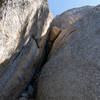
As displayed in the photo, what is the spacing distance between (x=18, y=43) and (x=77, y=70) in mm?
1794

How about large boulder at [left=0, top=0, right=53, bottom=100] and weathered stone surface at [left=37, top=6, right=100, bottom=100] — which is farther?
large boulder at [left=0, top=0, right=53, bottom=100]

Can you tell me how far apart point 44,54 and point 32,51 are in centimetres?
117

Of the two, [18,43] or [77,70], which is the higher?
[18,43]

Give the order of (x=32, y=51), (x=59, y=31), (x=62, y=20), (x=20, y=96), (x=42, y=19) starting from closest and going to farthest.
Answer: (x=20, y=96), (x=32, y=51), (x=42, y=19), (x=59, y=31), (x=62, y=20)

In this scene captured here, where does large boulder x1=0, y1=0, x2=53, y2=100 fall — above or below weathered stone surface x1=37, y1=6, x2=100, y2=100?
above

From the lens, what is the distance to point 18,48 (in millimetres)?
4312

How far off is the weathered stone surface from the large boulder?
660mm

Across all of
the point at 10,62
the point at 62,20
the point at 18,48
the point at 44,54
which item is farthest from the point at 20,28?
the point at 62,20

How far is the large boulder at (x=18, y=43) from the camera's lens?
359cm

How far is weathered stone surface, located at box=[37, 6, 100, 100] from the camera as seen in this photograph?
332cm

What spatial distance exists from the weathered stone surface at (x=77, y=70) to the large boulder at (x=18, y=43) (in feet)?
2.17

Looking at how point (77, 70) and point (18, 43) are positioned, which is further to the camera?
point (18, 43)

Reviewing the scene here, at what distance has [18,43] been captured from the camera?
4211mm

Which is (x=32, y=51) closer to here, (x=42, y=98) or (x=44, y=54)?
(x=44, y=54)
